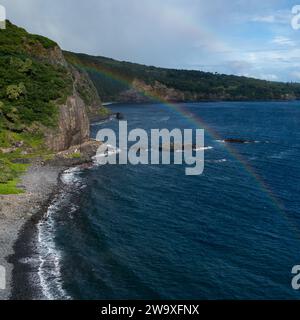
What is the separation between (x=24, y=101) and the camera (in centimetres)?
9156

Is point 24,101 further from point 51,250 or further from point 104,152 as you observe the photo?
point 51,250

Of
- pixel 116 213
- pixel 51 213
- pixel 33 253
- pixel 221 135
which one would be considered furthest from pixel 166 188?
pixel 221 135

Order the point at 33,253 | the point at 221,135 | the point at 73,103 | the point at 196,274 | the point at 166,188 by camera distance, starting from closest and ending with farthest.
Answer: the point at 196,274
the point at 33,253
the point at 166,188
the point at 73,103
the point at 221,135

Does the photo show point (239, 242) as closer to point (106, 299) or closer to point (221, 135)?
point (106, 299)

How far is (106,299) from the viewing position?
3778 centimetres

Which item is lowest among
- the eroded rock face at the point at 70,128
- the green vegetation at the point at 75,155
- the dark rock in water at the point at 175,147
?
the green vegetation at the point at 75,155

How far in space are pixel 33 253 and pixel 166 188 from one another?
28.1m

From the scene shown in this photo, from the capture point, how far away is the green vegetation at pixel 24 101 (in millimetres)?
80938

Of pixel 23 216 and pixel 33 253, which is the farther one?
pixel 23 216

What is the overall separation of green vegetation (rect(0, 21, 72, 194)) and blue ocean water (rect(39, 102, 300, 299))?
11.5 metres

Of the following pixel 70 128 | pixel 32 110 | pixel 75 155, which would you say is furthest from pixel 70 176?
pixel 32 110

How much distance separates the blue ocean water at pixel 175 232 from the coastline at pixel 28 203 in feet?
7.25
